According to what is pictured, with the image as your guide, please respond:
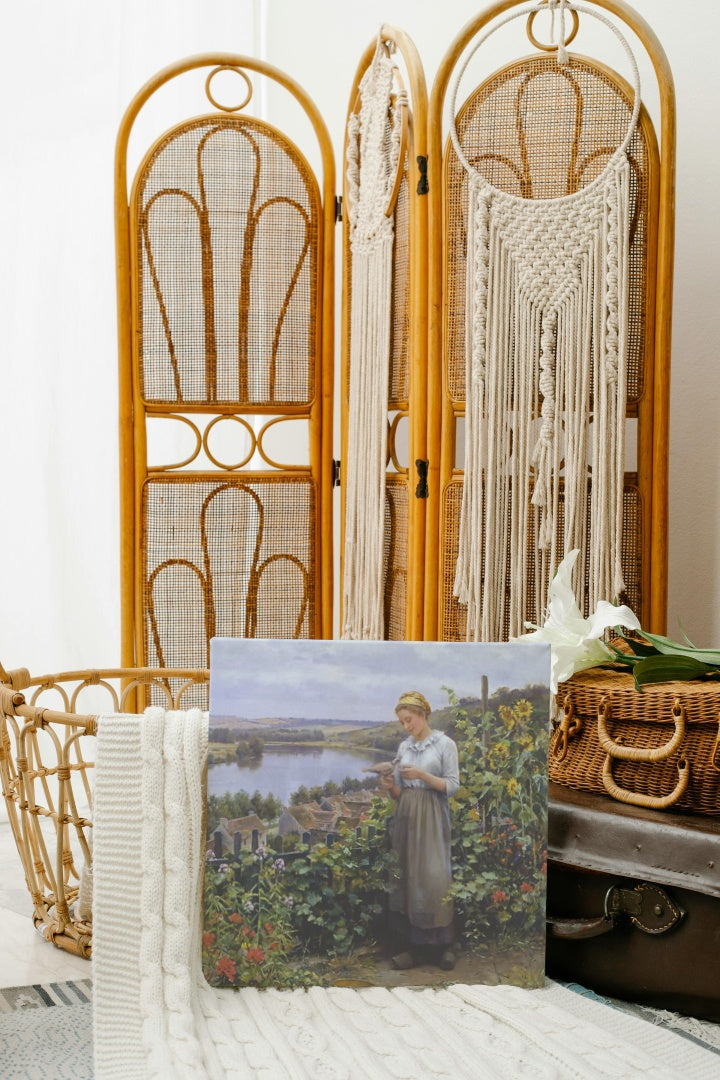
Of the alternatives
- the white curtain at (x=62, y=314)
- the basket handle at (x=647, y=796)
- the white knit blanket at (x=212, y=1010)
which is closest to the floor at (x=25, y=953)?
the white knit blanket at (x=212, y=1010)

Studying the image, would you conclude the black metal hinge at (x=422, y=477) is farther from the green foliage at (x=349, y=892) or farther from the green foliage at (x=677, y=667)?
the green foliage at (x=349, y=892)

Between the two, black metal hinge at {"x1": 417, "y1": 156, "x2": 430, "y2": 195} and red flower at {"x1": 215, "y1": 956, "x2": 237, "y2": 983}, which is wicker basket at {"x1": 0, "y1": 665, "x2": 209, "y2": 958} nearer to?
red flower at {"x1": 215, "y1": 956, "x2": 237, "y2": 983}

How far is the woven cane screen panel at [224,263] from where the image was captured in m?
1.52

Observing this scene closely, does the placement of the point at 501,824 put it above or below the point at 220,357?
below

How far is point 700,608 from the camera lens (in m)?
1.53

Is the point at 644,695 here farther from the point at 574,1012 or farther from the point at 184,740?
the point at 184,740

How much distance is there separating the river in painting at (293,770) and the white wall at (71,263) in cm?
115

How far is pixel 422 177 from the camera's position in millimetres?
1315

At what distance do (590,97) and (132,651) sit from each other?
3.06 ft

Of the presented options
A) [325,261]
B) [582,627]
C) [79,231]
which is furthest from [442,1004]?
[79,231]

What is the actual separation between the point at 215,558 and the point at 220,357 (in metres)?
0.29

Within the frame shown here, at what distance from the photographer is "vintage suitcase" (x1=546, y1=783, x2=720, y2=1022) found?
2.80ft

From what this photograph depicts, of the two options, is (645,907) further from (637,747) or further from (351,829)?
(351,829)

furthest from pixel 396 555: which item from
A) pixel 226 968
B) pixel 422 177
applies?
pixel 226 968
